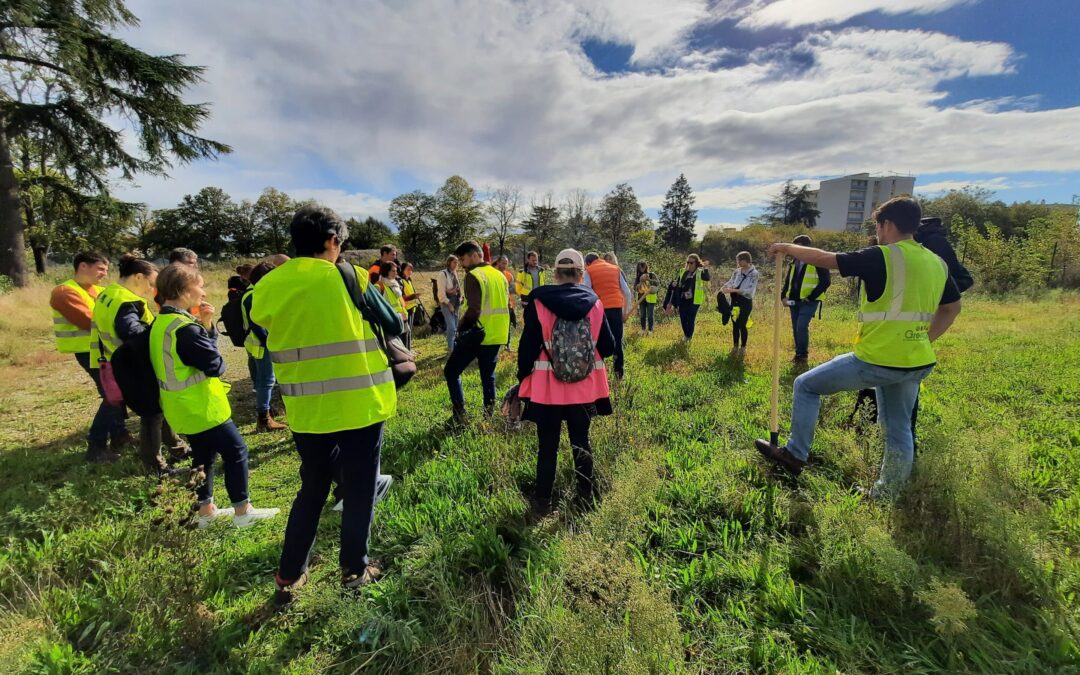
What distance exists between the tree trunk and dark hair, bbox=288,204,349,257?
19275mm

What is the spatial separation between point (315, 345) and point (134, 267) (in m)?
3.25

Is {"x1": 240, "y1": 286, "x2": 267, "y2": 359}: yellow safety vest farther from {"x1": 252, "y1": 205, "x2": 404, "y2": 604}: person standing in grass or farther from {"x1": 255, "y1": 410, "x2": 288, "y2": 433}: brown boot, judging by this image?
{"x1": 252, "y1": 205, "x2": 404, "y2": 604}: person standing in grass

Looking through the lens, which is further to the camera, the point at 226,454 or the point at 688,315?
the point at 688,315

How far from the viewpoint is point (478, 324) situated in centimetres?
467

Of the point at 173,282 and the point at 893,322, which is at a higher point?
the point at 173,282

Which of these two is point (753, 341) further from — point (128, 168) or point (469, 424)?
point (128, 168)

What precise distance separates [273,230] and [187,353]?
58332 mm

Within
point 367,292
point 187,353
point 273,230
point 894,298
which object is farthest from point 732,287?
point 273,230

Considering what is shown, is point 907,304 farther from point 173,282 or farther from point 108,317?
point 108,317

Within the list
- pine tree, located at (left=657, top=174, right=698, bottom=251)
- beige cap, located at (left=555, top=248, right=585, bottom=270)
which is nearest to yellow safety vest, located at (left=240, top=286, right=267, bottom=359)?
beige cap, located at (left=555, top=248, right=585, bottom=270)

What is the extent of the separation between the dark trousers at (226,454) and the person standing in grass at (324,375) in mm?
1194

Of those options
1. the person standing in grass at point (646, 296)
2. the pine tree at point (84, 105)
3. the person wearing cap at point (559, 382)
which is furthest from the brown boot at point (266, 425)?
the pine tree at point (84, 105)

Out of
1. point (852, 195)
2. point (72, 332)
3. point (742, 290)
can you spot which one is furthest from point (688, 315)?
point (852, 195)

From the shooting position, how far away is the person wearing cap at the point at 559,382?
2.97 metres
